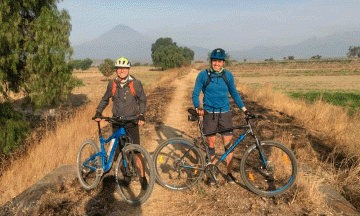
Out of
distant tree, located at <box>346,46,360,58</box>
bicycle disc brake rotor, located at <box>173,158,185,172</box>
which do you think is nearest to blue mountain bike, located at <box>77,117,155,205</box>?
bicycle disc brake rotor, located at <box>173,158,185,172</box>

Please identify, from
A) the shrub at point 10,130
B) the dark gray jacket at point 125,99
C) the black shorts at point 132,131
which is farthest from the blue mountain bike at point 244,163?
the shrub at point 10,130

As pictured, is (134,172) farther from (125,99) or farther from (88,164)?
(125,99)

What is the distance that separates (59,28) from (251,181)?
11.9 meters

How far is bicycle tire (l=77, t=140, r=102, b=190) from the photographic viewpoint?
415 cm

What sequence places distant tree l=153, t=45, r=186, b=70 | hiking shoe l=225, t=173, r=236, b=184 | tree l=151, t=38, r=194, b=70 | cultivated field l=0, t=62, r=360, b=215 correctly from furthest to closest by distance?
tree l=151, t=38, r=194, b=70 < distant tree l=153, t=45, r=186, b=70 < hiking shoe l=225, t=173, r=236, b=184 < cultivated field l=0, t=62, r=360, b=215

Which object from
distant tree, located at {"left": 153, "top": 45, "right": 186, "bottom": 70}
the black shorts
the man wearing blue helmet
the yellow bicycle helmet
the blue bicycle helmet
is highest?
distant tree, located at {"left": 153, "top": 45, "right": 186, "bottom": 70}

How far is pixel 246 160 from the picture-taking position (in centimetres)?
389

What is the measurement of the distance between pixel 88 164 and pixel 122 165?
851 millimetres

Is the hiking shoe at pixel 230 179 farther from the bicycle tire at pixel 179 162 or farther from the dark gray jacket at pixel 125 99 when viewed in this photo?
the dark gray jacket at pixel 125 99

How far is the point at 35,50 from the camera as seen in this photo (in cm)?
1148

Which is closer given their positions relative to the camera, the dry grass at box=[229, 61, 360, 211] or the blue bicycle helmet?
the blue bicycle helmet

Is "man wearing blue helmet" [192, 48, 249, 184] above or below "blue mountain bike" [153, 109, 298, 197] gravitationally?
above

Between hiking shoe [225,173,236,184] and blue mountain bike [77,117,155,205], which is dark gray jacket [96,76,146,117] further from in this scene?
hiking shoe [225,173,236,184]

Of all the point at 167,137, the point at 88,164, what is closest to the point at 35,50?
the point at 167,137
